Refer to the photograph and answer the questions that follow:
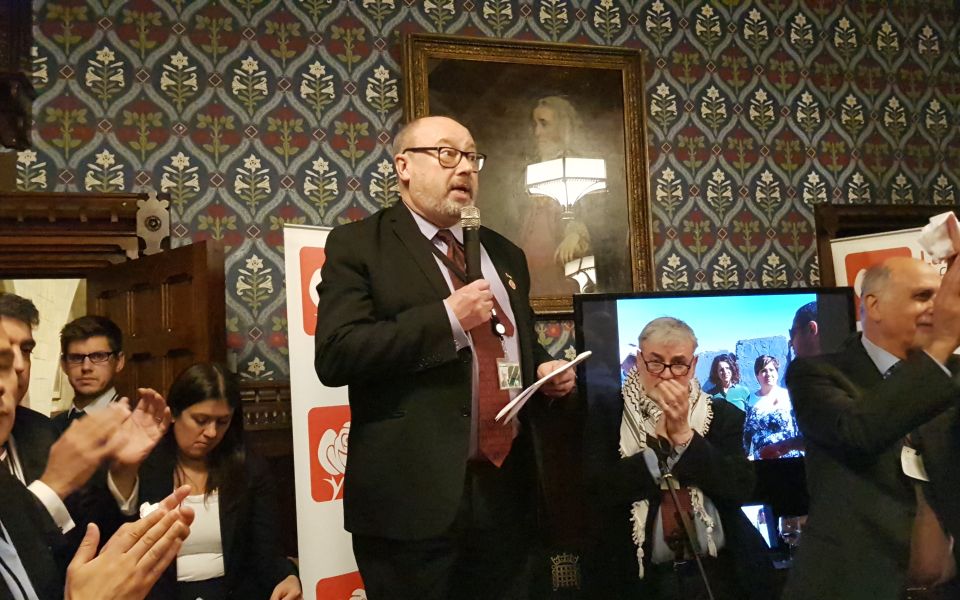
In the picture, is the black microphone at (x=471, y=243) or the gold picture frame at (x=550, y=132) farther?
the gold picture frame at (x=550, y=132)

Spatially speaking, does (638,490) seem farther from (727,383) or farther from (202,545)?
(202,545)

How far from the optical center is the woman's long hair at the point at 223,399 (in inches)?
86.9

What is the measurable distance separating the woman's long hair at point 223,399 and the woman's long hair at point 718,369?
1.38 m

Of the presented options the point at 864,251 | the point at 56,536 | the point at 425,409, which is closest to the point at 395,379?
the point at 425,409

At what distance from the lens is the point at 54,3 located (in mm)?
3102

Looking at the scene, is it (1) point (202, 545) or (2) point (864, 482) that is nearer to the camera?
(2) point (864, 482)

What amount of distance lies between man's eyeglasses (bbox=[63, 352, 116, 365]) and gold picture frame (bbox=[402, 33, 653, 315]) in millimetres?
1754

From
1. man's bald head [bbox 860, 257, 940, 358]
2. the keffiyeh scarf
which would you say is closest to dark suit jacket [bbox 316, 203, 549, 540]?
the keffiyeh scarf

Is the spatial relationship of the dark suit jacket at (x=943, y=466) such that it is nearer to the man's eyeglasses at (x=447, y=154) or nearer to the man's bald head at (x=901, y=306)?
the man's bald head at (x=901, y=306)

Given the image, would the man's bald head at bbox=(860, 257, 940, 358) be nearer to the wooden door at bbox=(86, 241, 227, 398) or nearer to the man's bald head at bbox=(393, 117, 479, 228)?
the man's bald head at bbox=(393, 117, 479, 228)

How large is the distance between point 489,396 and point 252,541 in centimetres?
89

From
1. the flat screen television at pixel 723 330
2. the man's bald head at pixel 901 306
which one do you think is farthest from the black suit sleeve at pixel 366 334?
the man's bald head at pixel 901 306

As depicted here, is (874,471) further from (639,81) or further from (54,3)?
(54,3)

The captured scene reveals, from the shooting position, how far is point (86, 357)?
187 centimetres
